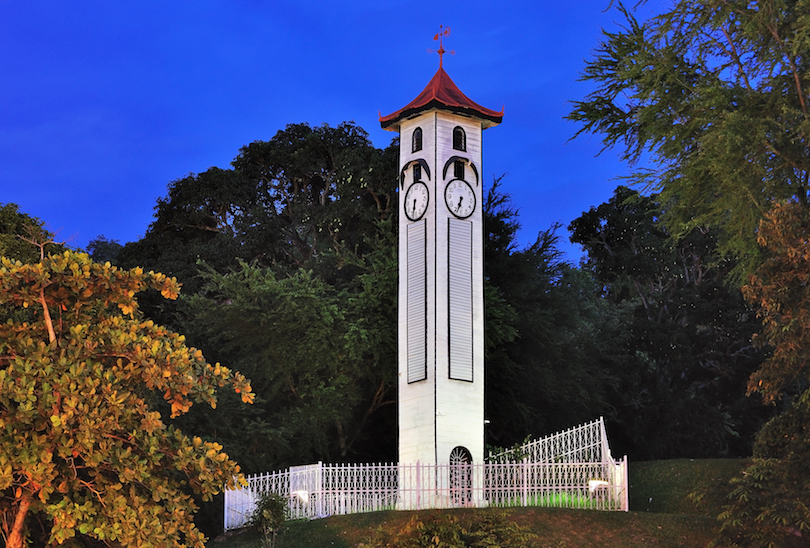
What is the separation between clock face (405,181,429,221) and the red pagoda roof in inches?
69.9

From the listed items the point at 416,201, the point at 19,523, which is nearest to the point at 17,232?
the point at 416,201

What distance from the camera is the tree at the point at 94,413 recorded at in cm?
1066

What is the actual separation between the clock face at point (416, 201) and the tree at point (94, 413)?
1210 cm

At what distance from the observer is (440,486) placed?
21.1 metres

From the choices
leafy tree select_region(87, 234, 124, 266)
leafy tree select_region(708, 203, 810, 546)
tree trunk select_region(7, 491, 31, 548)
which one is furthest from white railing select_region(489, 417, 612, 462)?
leafy tree select_region(87, 234, 124, 266)

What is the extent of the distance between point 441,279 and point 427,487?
4653 millimetres

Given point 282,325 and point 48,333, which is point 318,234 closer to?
point 282,325

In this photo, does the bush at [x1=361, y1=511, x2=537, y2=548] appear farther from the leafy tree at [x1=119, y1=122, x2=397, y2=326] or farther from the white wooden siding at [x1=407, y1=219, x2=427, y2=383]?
the leafy tree at [x1=119, y1=122, x2=397, y2=326]

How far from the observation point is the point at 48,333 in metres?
11.9

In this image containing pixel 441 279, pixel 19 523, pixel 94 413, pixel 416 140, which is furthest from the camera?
pixel 416 140

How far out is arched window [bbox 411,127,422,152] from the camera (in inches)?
953

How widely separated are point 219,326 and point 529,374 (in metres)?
8.86

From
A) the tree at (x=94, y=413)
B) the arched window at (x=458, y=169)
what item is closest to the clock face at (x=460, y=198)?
the arched window at (x=458, y=169)

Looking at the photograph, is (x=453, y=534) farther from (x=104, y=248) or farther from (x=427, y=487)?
(x=104, y=248)
